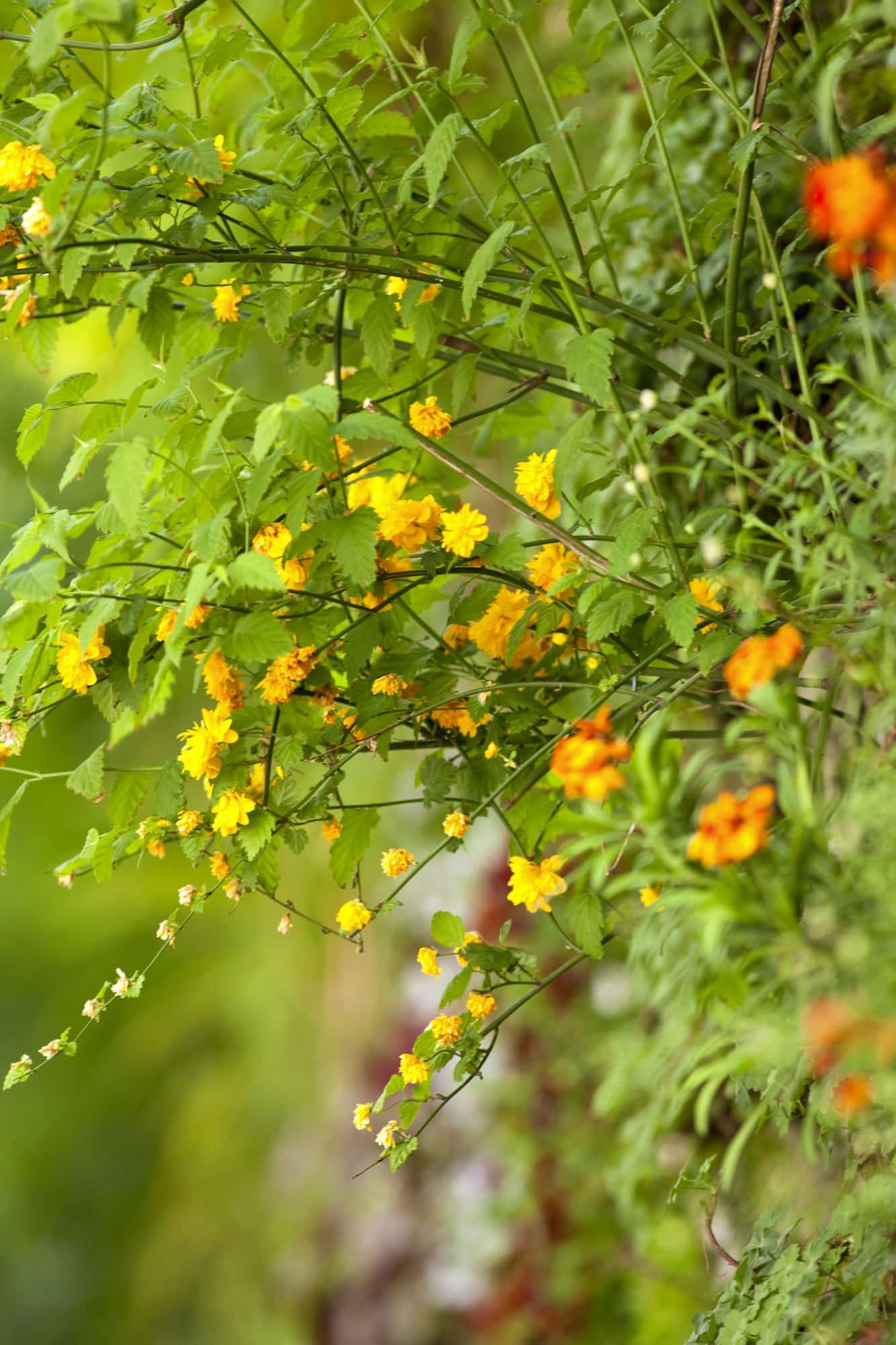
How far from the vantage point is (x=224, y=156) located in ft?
2.80

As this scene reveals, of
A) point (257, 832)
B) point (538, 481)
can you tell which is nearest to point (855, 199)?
point (538, 481)

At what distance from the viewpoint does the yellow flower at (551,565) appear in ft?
2.84

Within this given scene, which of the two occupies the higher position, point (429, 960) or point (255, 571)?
point (255, 571)

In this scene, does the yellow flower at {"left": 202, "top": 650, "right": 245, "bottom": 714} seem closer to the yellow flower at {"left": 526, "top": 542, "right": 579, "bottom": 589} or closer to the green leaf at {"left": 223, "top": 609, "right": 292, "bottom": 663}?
the green leaf at {"left": 223, "top": 609, "right": 292, "bottom": 663}

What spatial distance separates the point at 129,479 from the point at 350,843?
0.31m

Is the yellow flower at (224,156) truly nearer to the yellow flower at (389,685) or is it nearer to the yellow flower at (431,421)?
the yellow flower at (431,421)

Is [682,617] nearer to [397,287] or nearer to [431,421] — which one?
[431,421]

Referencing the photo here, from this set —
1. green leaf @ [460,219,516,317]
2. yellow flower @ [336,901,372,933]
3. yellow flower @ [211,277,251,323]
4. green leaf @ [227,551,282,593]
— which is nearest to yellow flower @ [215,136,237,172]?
yellow flower @ [211,277,251,323]

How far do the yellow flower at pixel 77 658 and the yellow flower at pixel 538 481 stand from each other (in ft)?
1.04

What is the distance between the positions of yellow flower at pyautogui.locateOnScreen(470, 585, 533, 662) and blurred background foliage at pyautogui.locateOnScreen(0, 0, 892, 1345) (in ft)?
0.84

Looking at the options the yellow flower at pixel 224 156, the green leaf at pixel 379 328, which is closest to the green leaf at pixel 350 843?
the green leaf at pixel 379 328

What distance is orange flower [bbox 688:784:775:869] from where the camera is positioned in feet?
1.60

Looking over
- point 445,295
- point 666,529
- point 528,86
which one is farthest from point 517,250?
point 528,86

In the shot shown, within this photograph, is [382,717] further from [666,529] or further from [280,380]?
[280,380]
